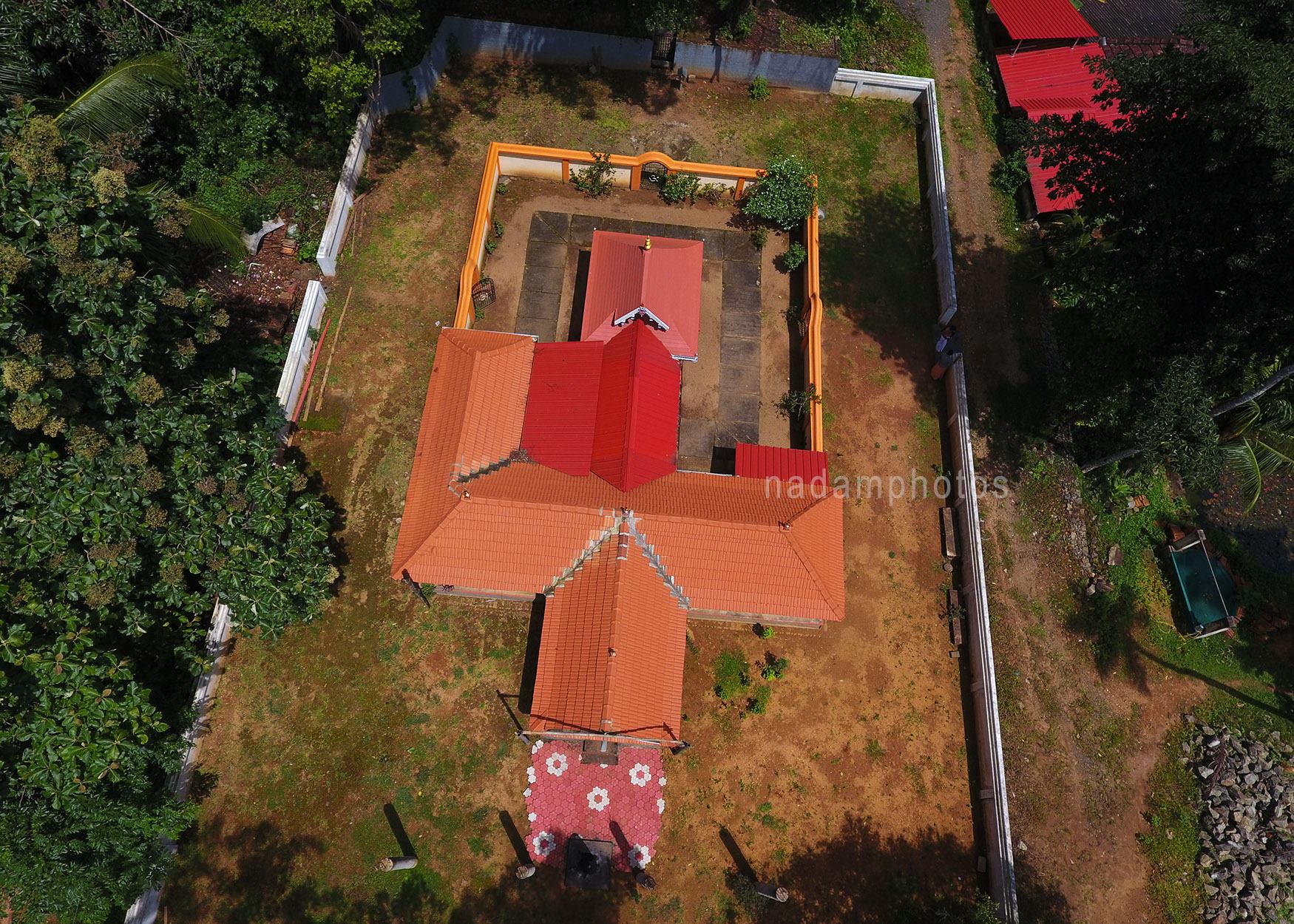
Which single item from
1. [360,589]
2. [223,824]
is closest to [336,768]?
[223,824]

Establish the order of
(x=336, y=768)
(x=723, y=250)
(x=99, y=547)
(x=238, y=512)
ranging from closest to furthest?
(x=99, y=547) < (x=238, y=512) < (x=336, y=768) < (x=723, y=250)

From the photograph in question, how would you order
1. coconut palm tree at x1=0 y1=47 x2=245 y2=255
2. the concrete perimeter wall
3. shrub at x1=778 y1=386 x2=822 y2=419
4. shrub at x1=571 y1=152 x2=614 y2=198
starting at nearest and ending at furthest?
coconut palm tree at x1=0 y1=47 x2=245 y2=255, shrub at x1=778 y1=386 x2=822 y2=419, shrub at x1=571 y1=152 x2=614 y2=198, the concrete perimeter wall

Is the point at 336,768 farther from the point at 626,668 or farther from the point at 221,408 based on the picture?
the point at 221,408

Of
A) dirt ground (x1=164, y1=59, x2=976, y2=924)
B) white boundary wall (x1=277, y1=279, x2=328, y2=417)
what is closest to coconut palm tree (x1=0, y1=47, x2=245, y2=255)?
white boundary wall (x1=277, y1=279, x2=328, y2=417)

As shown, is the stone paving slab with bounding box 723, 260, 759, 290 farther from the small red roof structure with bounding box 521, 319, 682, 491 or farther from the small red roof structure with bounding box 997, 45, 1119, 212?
the small red roof structure with bounding box 997, 45, 1119, 212

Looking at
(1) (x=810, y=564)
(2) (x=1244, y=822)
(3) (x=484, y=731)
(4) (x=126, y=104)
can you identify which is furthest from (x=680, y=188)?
(2) (x=1244, y=822)
